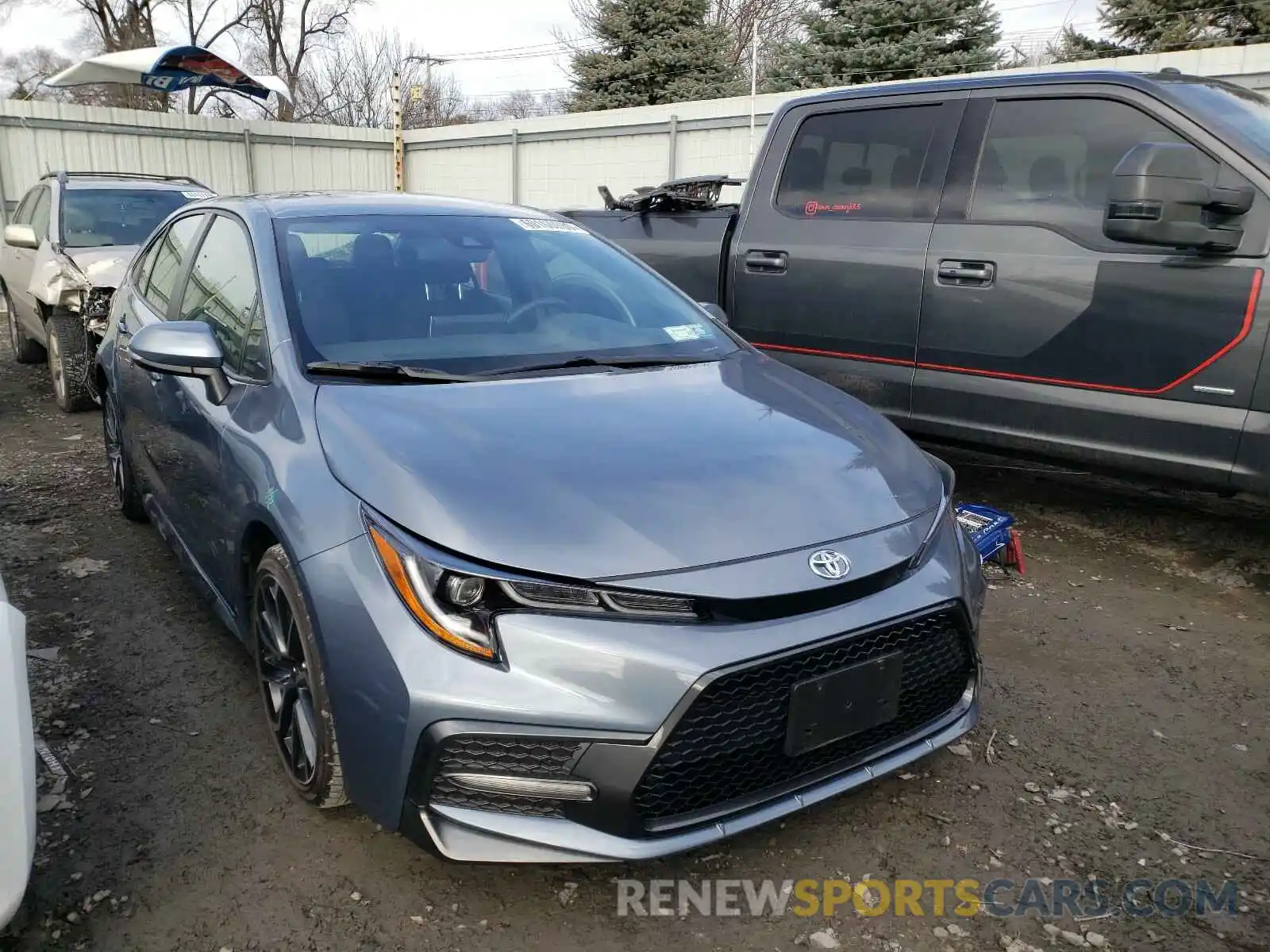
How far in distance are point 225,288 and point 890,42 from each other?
52.2ft

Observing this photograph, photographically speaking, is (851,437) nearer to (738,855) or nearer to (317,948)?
(738,855)

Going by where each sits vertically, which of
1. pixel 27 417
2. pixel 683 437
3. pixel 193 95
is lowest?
pixel 27 417

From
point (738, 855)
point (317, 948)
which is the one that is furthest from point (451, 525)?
point (738, 855)

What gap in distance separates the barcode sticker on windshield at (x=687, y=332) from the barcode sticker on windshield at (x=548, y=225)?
2.22 ft

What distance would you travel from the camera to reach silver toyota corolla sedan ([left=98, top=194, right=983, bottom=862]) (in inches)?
73.4

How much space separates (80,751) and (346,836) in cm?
91

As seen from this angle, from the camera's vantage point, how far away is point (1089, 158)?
3949mm

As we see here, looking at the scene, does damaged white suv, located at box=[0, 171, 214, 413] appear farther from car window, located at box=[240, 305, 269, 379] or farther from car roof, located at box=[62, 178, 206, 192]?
car window, located at box=[240, 305, 269, 379]

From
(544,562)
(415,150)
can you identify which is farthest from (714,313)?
(415,150)

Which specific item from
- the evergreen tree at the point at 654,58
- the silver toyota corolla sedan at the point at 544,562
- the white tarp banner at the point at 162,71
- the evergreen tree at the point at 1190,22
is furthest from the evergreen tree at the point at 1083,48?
the silver toyota corolla sedan at the point at 544,562

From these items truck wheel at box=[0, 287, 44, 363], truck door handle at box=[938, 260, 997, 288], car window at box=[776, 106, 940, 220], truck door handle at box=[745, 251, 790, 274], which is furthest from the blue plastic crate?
truck wheel at box=[0, 287, 44, 363]

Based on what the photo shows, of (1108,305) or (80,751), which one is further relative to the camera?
(1108,305)

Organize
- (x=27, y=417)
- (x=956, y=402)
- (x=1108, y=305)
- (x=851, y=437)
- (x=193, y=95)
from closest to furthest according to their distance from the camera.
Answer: (x=851, y=437)
(x=1108, y=305)
(x=956, y=402)
(x=27, y=417)
(x=193, y=95)

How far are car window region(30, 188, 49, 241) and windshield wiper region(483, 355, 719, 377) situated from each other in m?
6.14
